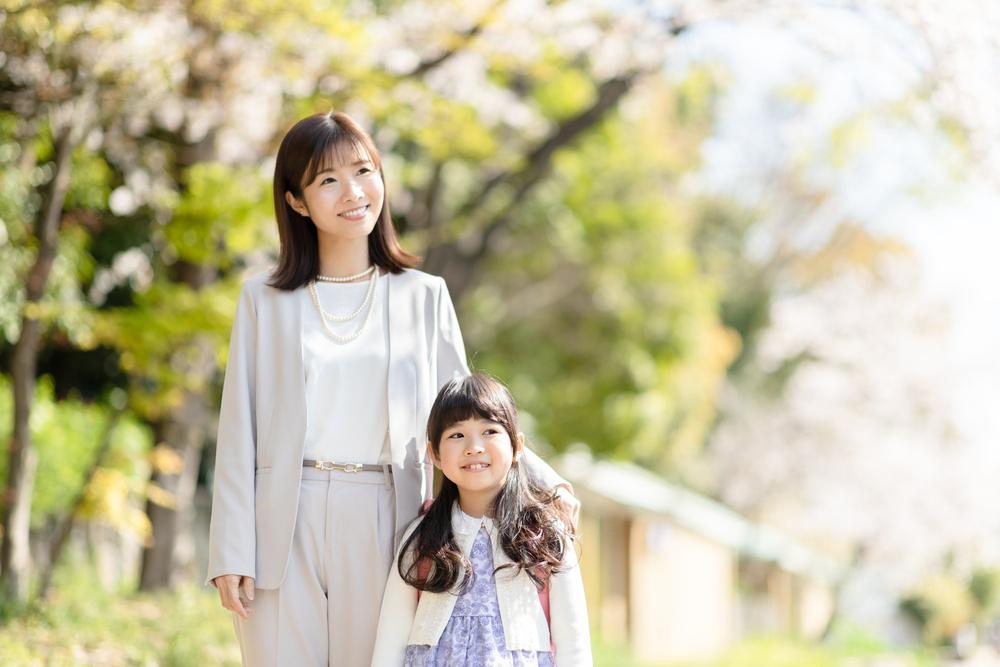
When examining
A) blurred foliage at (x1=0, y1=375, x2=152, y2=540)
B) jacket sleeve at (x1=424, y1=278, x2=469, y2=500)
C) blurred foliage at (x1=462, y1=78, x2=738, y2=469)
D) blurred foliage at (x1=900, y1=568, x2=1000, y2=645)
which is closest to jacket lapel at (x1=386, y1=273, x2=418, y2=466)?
jacket sleeve at (x1=424, y1=278, x2=469, y2=500)

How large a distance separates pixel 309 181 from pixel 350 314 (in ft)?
1.05

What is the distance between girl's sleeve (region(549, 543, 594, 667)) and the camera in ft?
10.3

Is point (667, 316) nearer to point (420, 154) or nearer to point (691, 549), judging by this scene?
point (420, 154)

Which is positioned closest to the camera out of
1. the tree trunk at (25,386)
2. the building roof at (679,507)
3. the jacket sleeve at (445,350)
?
the jacket sleeve at (445,350)

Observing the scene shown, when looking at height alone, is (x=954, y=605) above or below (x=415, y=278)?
above

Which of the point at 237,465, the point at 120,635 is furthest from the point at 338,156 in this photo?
the point at 120,635

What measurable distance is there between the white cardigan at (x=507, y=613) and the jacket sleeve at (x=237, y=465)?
1.07 feet

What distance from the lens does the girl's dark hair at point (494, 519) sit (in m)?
3.11

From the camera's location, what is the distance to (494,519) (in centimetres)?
323

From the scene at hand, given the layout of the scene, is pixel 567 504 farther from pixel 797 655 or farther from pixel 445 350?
pixel 797 655

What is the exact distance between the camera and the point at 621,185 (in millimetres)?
14641

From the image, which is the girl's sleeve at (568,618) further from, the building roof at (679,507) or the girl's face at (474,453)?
the building roof at (679,507)

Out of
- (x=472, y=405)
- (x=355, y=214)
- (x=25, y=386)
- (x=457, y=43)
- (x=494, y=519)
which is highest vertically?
(x=457, y=43)

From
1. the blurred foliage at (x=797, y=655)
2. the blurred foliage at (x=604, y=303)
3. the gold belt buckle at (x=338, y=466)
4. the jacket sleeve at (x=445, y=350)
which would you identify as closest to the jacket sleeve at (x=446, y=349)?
the jacket sleeve at (x=445, y=350)
